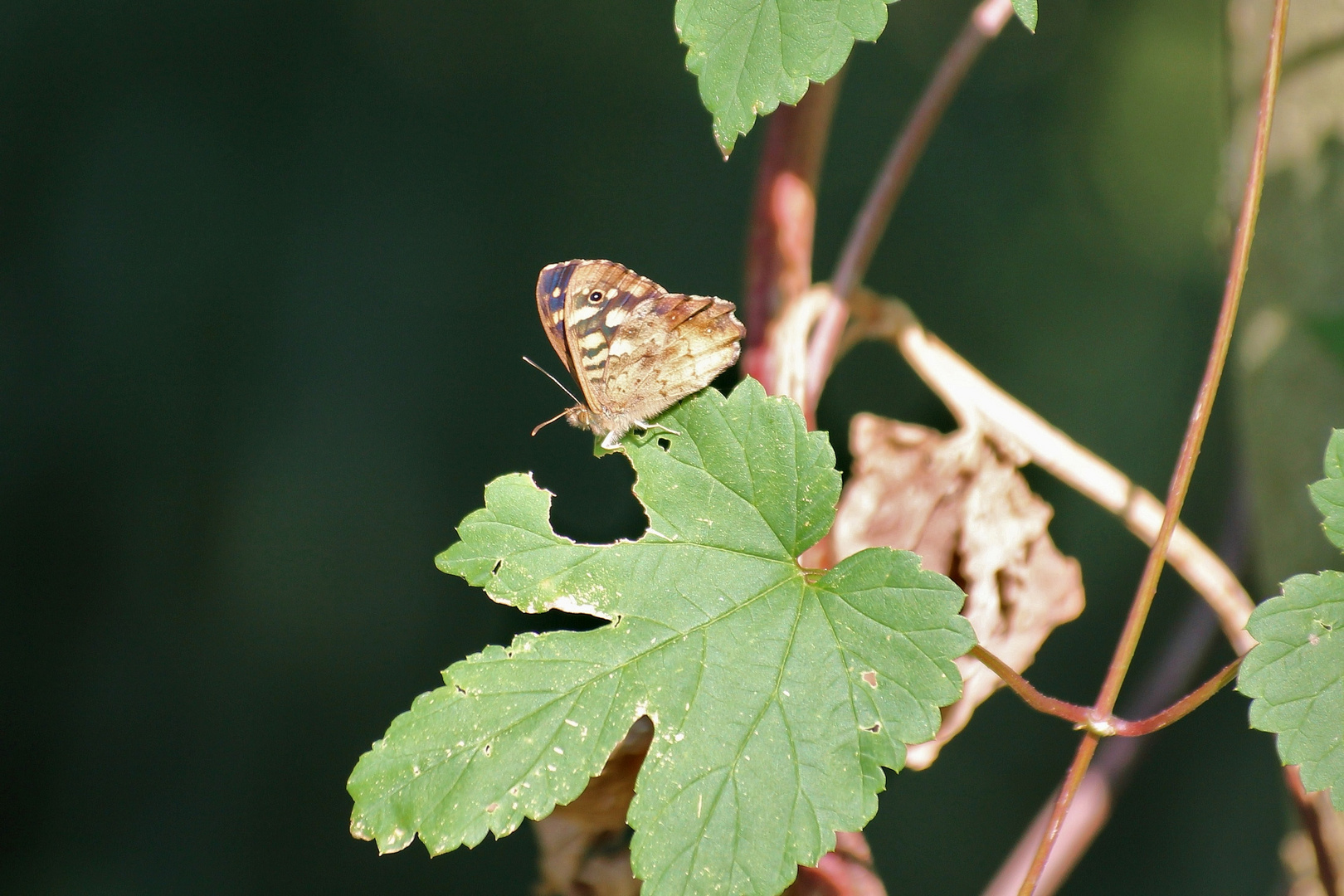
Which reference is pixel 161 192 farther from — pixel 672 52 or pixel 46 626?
pixel 672 52

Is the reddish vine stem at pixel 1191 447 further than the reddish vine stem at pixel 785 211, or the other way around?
the reddish vine stem at pixel 785 211

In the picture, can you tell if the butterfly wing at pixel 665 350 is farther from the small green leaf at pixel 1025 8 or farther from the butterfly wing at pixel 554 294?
the small green leaf at pixel 1025 8

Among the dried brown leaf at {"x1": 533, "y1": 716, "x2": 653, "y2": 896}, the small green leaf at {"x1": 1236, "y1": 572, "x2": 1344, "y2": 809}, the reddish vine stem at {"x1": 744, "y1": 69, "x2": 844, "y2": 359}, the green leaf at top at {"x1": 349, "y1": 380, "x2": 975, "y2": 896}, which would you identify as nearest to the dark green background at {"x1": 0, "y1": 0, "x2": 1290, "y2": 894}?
the reddish vine stem at {"x1": 744, "y1": 69, "x2": 844, "y2": 359}

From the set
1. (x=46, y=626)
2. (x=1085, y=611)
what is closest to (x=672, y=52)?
(x=1085, y=611)

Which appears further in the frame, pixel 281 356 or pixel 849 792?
pixel 281 356

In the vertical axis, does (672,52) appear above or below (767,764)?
above

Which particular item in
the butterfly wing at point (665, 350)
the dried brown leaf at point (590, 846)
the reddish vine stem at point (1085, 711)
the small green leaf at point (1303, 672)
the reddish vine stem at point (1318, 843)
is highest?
the butterfly wing at point (665, 350)

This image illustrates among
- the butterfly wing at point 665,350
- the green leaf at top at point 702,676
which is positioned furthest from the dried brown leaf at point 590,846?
the butterfly wing at point 665,350

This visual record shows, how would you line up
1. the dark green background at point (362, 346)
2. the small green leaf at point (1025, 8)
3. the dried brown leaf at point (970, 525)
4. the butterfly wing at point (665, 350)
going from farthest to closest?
1. the dark green background at point (362, 346)
2. the dried brown leaf at point (970, 525)
3. the butterfly wing at point (665, 350)
4. the small green leaf at point (1025, 8)
